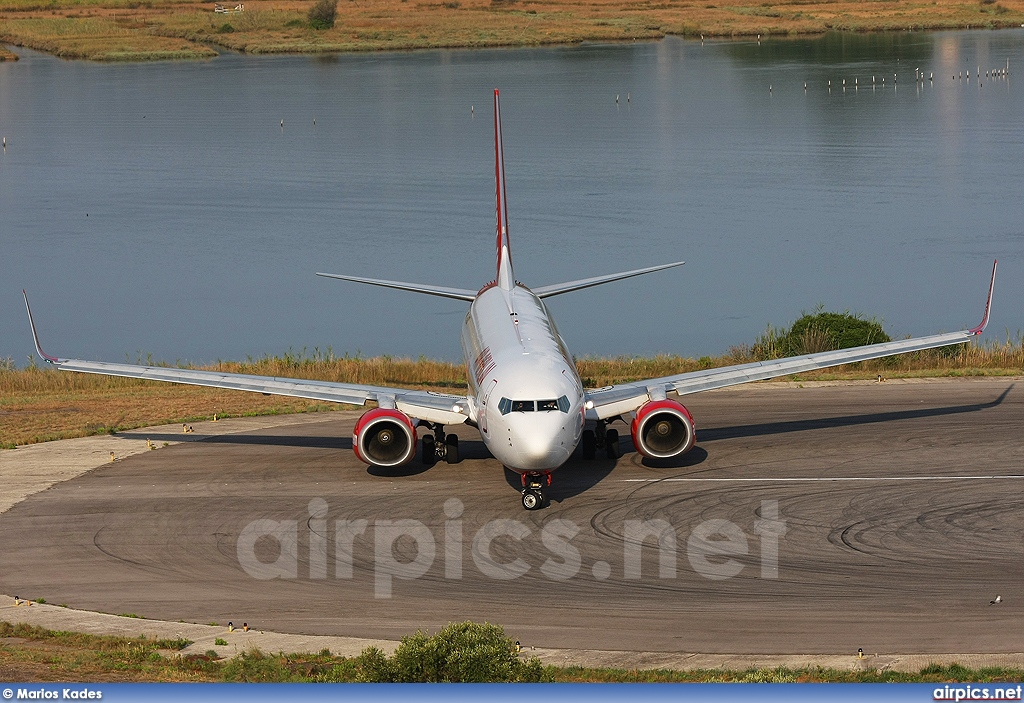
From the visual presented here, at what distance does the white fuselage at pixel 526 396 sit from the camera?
1107 inches

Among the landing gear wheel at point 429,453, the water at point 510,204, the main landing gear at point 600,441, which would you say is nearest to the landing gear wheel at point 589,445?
the main landing gear at point 600,441

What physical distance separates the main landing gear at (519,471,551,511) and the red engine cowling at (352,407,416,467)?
385 cm

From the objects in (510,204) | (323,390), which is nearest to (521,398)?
(323,390)

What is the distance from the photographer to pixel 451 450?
33656 mm

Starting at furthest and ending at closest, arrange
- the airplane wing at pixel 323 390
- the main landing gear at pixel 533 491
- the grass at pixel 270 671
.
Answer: the airplane wing at pixel 323 390, the main landing gear at pixel 533 491, the grass at pixel 270 671

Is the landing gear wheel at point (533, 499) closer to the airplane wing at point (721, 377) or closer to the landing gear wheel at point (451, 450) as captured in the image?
the airplane wing at point (721, 377)

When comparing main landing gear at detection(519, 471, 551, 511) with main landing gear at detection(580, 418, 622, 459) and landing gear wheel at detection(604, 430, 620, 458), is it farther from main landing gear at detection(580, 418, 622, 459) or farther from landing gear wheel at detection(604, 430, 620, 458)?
landing gear wheel at detection(604, 430, 620, 458)

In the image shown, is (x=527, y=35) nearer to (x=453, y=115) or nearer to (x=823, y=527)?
(x=453, y=115)

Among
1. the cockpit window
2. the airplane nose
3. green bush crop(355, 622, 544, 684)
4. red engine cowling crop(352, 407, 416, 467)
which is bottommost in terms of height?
green bush crop(355, 622, 544, 684)

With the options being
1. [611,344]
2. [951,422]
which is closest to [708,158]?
[611,344]

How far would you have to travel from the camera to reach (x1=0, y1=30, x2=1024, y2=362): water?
2709 inches

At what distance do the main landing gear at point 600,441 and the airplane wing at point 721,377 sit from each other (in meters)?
0.69

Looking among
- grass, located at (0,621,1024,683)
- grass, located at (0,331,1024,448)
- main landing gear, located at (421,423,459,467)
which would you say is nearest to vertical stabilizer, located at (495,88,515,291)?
main landing gear, located at (421,423,459,467)

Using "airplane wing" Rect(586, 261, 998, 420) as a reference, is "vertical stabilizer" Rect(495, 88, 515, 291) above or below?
above
